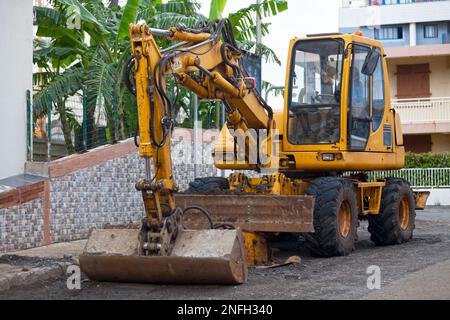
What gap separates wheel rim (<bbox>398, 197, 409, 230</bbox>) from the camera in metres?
15.8

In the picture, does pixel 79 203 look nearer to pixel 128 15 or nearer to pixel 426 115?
pixel 128 15

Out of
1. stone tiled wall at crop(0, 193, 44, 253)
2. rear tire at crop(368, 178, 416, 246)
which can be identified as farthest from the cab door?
stone tiled wall at crop(0, 193, 44, 253)

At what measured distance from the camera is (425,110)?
36812mm

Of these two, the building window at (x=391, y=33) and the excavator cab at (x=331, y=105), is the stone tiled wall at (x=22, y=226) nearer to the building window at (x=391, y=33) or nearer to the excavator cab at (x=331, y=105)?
the excavator cab at (x=331, y=105)

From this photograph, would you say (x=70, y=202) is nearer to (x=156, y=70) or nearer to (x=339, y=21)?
(x=156, y=70)

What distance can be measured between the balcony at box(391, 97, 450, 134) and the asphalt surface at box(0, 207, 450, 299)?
23658mm

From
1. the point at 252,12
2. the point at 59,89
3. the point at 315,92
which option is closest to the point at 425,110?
the point at 252,12

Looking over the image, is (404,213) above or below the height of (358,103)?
below

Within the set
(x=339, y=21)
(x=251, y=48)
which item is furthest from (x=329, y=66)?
(x=339, y=21)

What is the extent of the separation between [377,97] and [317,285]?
5482 mm

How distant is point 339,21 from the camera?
1815 inches

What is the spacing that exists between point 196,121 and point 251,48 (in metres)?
3.78

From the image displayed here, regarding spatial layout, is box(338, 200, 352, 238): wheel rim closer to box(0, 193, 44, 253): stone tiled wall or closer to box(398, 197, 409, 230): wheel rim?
box(398, 197, 409, 230): wheel rim
